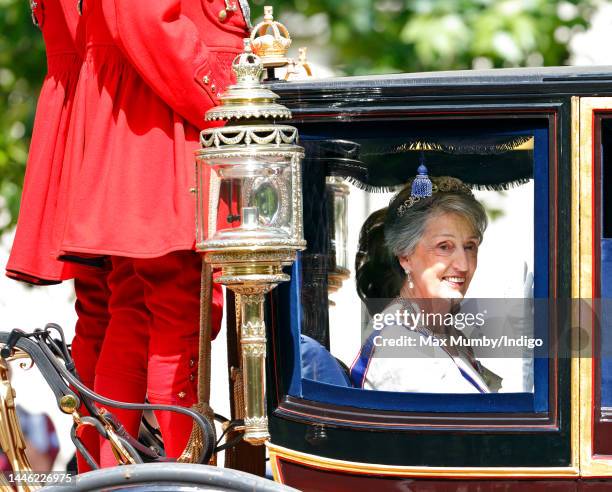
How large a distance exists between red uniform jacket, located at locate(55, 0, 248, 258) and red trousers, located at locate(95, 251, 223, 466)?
0.32 ft

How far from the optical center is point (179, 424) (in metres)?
2.82

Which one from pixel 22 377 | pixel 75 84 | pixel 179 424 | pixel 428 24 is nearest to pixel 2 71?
pixel 22 377

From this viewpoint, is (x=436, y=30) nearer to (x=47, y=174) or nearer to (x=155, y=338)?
(x=47, y=174)

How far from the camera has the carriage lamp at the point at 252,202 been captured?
2.51 metres

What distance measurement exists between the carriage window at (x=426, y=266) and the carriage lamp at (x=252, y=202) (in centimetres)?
12

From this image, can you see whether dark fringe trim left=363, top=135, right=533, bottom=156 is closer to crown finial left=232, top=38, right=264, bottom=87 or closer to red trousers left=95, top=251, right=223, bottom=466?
crown finial left=232, top=38, right=264, bottom=87

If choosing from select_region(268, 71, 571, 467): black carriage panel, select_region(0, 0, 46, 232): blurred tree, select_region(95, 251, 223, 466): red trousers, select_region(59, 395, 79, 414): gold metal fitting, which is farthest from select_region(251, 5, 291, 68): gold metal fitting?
select_region(0, 0, 46, 232): blurred tree

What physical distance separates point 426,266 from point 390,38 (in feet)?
7.94

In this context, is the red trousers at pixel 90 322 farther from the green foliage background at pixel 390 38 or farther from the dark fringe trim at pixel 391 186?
the green foliage background at pixel 390 38

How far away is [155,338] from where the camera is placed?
110 inches

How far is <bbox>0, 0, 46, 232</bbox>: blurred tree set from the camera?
201 inches

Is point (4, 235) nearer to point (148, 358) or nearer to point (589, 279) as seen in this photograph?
point (148, 358)

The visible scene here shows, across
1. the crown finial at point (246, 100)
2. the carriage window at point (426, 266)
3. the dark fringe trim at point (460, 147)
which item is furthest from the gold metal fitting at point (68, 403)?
the dark fringe trim at point (460, 147)

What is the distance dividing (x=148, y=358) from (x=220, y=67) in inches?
23.3
